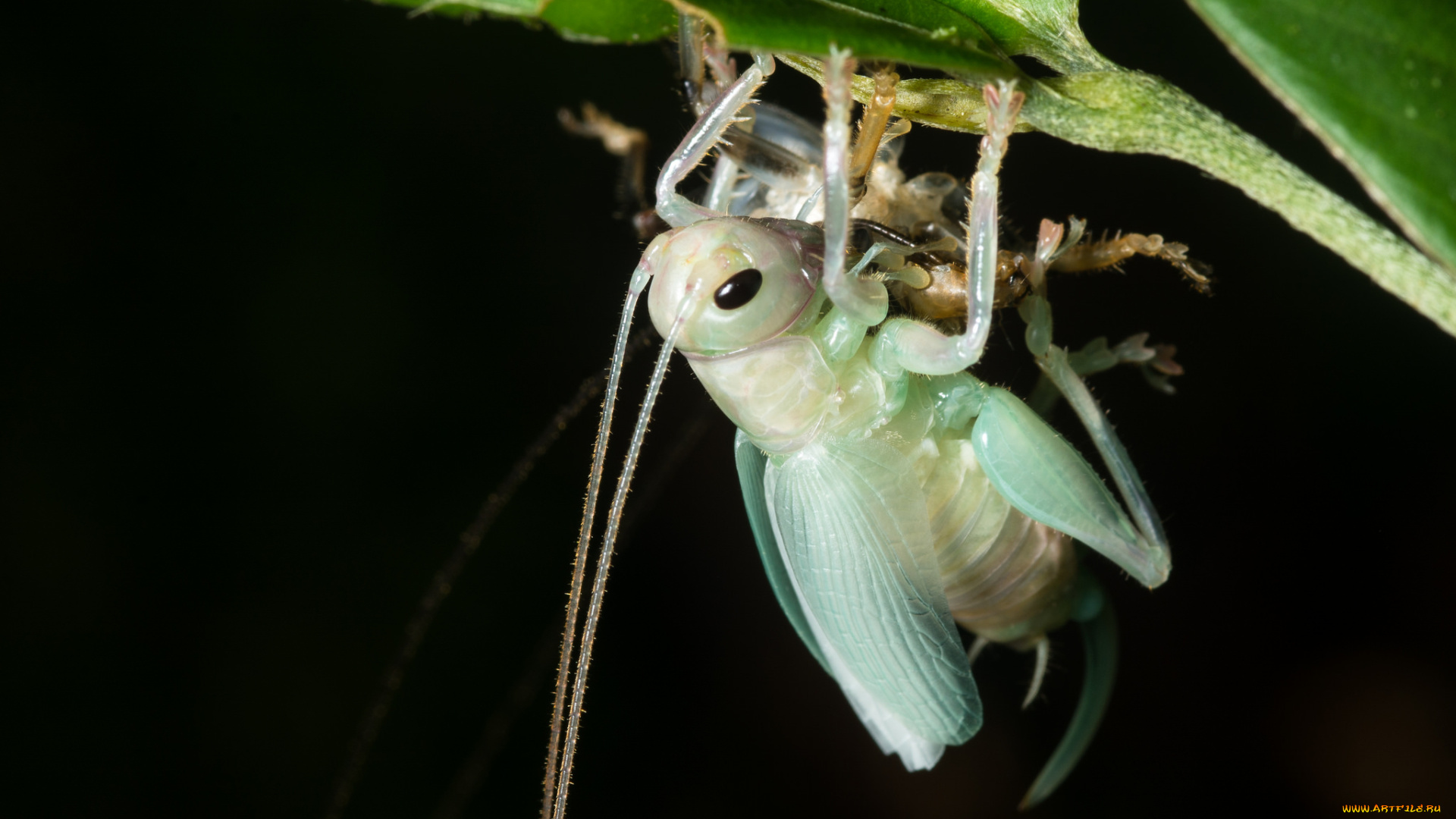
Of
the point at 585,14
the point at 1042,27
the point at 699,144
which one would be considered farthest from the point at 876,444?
the point at 585,14

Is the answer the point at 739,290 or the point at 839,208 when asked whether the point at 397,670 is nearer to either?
the point at 739,290

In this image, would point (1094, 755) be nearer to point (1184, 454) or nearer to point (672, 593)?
point (1184, 454)

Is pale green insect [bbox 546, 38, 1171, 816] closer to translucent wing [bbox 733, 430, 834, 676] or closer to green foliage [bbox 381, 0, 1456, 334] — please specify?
translucent wing [bbox 733, 430, 834, 676]

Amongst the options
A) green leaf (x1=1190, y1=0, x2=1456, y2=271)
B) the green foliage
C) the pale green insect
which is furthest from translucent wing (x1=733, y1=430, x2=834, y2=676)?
green leaf (x1=1190, y1=0, x2=1456, y2=271)

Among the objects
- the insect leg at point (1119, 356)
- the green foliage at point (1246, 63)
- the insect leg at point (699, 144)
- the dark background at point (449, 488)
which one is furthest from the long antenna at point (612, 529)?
the dark background at point (449, 488)

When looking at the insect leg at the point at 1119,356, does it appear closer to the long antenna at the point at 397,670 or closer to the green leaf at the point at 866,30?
the green leaf at the point at 866,30

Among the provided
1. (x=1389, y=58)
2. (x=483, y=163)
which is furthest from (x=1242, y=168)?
(x=483, y=163)
